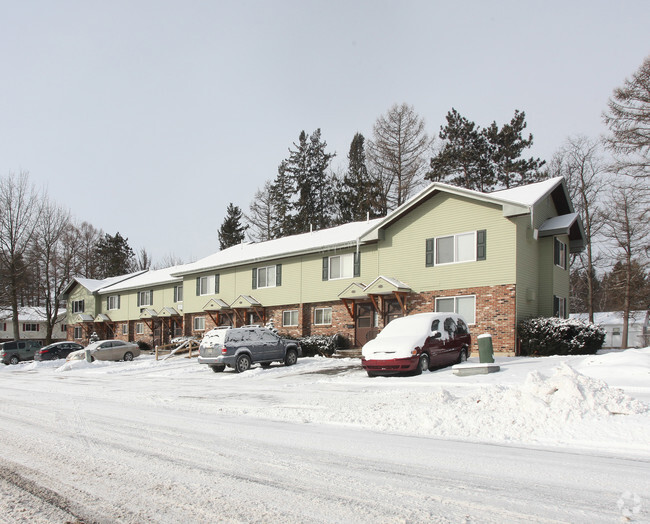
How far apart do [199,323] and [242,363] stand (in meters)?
17.8

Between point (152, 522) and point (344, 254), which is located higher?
point (344, 254)

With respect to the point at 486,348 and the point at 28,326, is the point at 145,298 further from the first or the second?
the point at 486,348

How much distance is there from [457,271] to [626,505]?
18.7 m

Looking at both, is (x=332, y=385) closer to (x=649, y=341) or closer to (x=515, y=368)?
(x=515, y=368)

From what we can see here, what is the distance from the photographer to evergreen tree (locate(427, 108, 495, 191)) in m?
42.0

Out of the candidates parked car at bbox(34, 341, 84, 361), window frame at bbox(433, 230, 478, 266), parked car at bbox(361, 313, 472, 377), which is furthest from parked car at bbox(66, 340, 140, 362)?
parked car at bbox(361, 313, 472, 377)

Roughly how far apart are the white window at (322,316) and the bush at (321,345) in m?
1.94

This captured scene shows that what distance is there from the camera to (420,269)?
2456 cm

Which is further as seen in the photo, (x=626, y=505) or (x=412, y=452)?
(x=412, y=452)

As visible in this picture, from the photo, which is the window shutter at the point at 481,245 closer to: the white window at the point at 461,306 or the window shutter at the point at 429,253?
the white window at the point at 461,306

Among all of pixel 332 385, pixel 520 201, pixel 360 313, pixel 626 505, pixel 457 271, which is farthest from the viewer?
pixel 360 313

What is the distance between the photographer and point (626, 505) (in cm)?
486

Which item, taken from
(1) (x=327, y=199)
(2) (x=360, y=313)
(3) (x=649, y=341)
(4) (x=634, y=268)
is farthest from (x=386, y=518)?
(1) (x=327, y=199)

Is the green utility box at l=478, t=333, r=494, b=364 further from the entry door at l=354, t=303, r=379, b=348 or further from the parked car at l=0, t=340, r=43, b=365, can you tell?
the parked car at l=0, t=340, r=43, b=365
